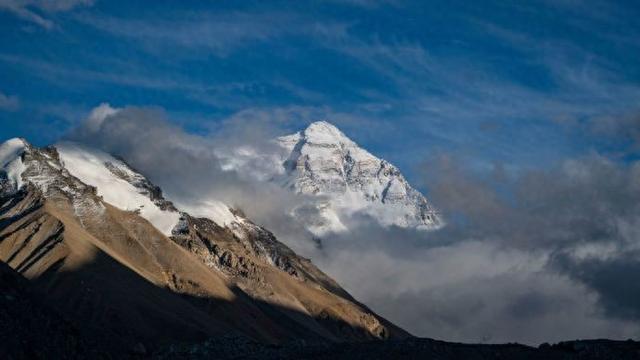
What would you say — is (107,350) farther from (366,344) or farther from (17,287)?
(366,344)

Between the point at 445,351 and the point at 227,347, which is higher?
the point at 445,351

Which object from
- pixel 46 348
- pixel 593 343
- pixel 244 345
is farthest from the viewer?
pixel 244 345

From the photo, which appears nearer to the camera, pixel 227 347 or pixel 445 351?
pixel 445 351

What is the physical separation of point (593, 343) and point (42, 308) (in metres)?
70.0

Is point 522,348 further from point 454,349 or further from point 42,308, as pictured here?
point 42,308

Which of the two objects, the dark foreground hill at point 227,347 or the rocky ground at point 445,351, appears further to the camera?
the dark foreground hill at point 227,347

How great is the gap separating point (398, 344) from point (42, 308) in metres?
49.3

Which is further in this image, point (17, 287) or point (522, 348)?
point (17, 287)

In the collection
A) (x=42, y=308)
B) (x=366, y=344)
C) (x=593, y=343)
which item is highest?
(x=593, y=343)

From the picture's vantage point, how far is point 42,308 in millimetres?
127562

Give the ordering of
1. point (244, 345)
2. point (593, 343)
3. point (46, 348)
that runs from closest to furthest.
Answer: point (593, 343) → point (46, 348) → point (244, 345)

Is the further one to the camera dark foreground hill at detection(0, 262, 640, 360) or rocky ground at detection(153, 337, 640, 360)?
dark foreground hill at detection(0, 262, 640, 360)

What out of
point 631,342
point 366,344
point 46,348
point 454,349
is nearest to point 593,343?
point 631,342

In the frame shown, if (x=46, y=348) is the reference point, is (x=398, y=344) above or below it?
above
